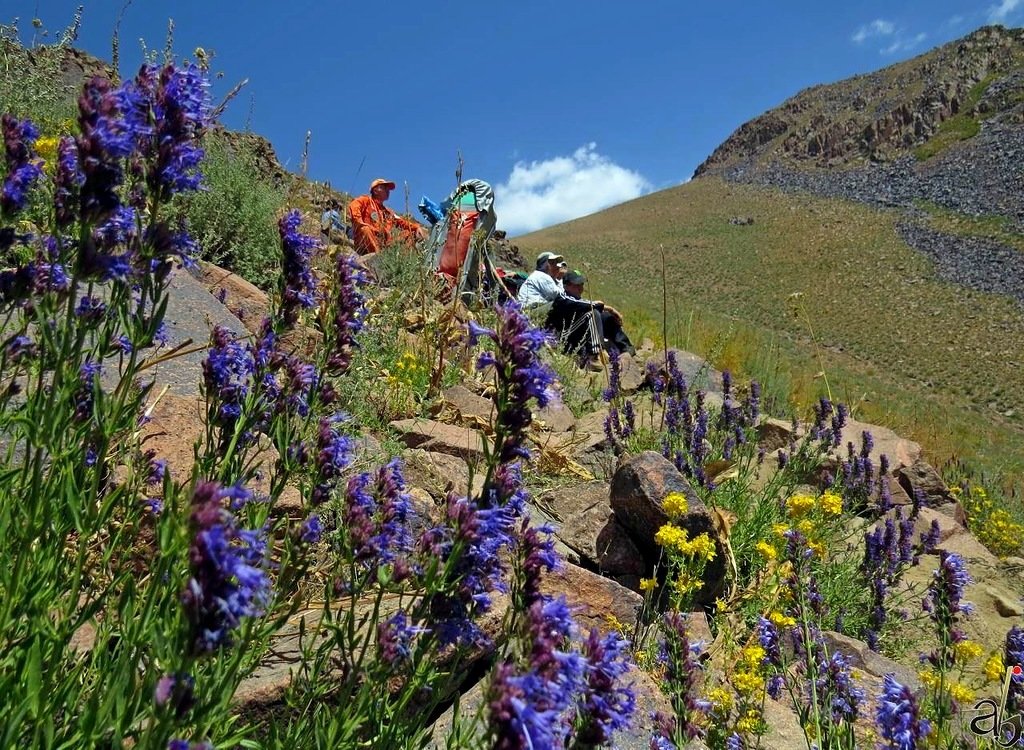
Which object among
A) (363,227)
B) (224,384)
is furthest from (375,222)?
(224,384)

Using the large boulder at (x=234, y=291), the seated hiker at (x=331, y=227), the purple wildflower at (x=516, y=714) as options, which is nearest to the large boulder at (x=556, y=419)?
the seated hiker at (x=331, y=227)

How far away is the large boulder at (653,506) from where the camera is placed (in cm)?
379

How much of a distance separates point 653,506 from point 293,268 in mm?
2516

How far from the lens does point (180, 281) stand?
4.46 m

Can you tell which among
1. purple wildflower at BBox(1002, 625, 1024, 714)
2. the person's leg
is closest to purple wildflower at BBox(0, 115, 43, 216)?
purple wildflower at BBox(1002, 625, 1024, 714)

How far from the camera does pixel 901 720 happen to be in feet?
6.57

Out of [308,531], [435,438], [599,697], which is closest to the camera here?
[599,697]

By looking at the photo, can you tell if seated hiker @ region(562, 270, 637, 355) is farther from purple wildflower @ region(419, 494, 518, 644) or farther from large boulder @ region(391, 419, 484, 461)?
purple wildflower @ region(419, 494, 518, 644)

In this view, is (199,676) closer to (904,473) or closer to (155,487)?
(155,487)

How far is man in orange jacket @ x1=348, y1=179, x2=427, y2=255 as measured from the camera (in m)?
9.61

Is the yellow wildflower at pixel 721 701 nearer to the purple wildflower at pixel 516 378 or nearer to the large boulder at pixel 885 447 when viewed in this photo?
the purple wildflower at pixel 516 378

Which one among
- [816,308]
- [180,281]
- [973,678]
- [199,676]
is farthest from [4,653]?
[816,308]

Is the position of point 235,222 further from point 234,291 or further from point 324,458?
point 324,458

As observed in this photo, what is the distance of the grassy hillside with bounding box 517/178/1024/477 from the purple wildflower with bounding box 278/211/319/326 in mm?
5107
